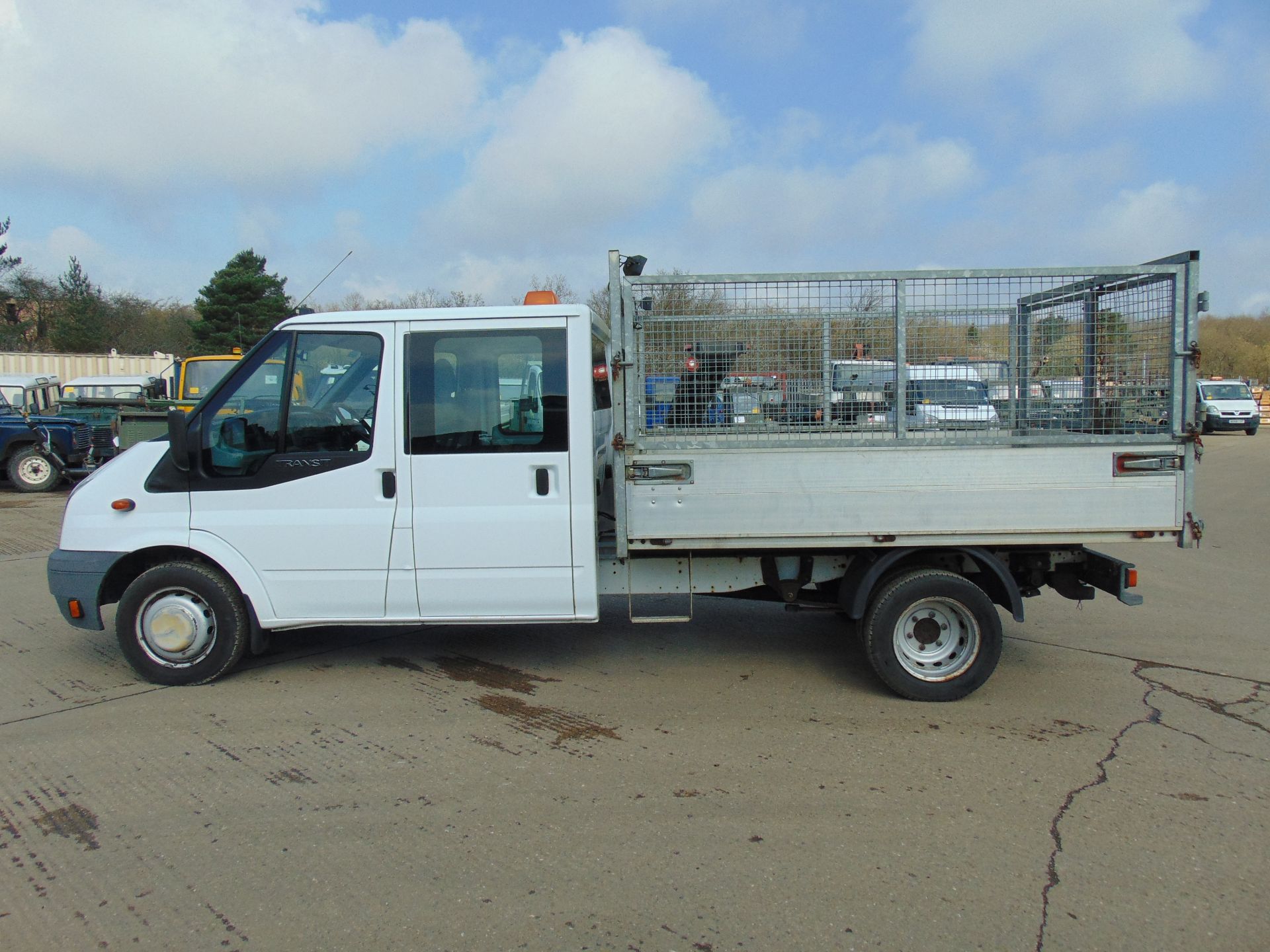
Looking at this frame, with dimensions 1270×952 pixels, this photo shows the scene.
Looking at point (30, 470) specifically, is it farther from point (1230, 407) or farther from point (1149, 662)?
point (1230, 407)

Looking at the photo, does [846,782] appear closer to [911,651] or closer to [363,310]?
[911,651]

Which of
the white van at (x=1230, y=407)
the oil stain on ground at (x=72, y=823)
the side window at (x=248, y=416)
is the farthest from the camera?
the white van at (x=1230, y=407)

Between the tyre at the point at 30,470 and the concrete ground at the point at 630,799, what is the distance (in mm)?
10445

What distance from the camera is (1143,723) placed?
469cm

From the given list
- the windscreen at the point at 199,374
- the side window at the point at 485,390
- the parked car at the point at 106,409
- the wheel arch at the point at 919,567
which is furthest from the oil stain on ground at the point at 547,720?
the windscreen at the point at 199,374

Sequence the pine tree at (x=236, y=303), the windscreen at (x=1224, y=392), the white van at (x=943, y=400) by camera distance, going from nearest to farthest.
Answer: the white van at (x=943, y=400) → the windscreen at (x=1224, y=392) → the pine tree at (x=236, y=303)

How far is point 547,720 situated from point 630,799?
3.31ft

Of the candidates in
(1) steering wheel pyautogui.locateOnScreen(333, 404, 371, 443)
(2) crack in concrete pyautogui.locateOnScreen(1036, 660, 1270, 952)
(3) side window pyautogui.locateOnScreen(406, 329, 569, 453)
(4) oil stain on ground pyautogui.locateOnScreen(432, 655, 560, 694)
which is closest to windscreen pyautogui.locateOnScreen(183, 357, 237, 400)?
(4) oil stain on ground pyautogui.locateOnScreen(432, 655, 560, 694)

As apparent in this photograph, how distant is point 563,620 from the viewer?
16.2ft

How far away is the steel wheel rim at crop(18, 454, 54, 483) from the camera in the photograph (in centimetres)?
1488

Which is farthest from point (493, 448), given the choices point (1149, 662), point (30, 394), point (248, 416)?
point (30, 394)

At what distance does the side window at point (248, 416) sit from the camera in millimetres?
4910

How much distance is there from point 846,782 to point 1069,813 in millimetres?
902

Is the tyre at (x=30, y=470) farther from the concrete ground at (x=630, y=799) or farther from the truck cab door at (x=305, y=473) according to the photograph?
the truck cab door at (x=305, y=473)
